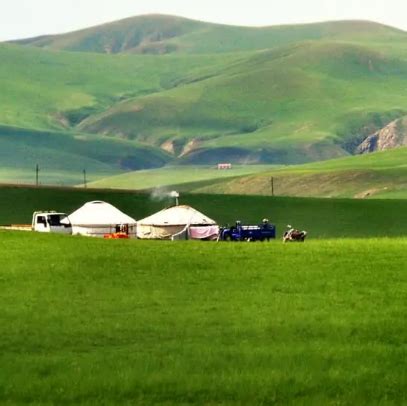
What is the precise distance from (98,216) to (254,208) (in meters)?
16.7

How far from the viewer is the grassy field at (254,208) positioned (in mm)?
89000

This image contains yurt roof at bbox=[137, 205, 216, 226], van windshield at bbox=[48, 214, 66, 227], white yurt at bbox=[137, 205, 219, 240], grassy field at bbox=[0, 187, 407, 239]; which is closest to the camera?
white yurt at bbox=[137, 205, 219, 240]

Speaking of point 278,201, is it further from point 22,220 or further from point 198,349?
point 198,349

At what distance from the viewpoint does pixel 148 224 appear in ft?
278

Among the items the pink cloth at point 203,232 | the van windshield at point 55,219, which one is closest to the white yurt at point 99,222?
the van windshield at point 55,219

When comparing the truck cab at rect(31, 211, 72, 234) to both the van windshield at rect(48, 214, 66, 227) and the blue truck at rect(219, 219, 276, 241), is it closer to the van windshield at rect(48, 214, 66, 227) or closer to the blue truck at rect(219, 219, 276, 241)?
the van windshield at rect(48, 214, 66, 227)

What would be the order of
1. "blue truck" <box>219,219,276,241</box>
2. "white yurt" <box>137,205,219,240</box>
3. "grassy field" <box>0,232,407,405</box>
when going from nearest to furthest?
1. "grassy field" <box>0,232,407,405</box>
2. "blue truck" <box>219,219,276,241</box>
3. "white yurt" <box>137,205,219,240</box>

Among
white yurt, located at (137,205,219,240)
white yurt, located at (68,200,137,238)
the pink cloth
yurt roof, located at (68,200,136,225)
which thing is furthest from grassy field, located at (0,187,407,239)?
white yurt, located at (68,200,137,238)

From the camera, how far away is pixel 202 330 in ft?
89.3

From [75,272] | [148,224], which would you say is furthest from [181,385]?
[148,224]

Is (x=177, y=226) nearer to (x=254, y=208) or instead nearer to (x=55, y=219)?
(x=55, y=219)

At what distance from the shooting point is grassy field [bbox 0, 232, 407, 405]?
20.8 m

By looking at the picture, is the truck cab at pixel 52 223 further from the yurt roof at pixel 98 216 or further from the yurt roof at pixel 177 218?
the yurt roof at pixel 177 218

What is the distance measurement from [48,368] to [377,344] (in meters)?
6.54
